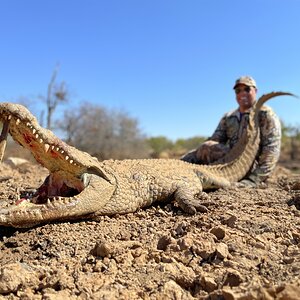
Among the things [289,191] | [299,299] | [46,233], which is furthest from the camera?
[289,191]

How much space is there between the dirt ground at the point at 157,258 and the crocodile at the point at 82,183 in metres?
0.18

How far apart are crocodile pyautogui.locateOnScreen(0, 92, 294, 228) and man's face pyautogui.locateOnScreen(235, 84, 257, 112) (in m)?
2.43

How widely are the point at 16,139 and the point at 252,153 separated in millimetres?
4698

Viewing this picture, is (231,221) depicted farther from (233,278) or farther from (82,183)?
(82,183)

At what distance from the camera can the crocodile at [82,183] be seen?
3.47 metres

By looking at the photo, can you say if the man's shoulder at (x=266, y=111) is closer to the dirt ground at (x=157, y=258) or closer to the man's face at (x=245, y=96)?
the man's face at (x=245, y=96)

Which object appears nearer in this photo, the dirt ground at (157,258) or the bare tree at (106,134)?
the dirt ground at (157,258)

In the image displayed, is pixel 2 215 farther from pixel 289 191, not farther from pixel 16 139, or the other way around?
pixel 289 191

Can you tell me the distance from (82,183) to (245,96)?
4.61 meters

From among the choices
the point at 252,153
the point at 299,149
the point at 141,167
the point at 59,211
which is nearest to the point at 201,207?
the point at 141,167

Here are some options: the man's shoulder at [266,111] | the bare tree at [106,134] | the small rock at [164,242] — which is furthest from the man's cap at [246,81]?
the bare tree at [106,134]

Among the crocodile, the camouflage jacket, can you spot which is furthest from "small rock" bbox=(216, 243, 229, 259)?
the camouflage jacket

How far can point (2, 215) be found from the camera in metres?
3.36

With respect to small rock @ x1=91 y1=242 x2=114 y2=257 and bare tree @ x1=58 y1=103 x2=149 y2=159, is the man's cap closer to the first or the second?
small rock @ x1=91 y1=242 x2=114 y2=257
